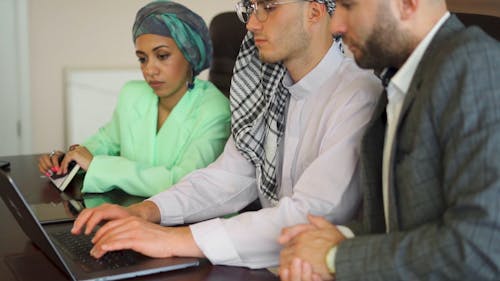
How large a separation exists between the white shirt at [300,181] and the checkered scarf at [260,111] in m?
0.03

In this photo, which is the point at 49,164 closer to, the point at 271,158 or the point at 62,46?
the point at 271,158

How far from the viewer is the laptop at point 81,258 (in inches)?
53.6

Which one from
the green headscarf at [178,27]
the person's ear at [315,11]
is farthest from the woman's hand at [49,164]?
the person's ear at [315,11]

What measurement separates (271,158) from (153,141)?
538 mm

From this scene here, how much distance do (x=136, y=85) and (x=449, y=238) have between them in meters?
1.42

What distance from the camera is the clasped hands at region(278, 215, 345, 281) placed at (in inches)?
50.9

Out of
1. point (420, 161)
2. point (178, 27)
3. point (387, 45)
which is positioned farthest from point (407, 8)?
point (178, 27)

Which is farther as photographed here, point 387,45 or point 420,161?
point 387,45

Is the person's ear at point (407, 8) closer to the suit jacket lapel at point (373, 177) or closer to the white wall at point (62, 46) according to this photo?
the suit jacket lapel at point (373, 177)

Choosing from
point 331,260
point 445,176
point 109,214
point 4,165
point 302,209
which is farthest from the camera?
point 4,165

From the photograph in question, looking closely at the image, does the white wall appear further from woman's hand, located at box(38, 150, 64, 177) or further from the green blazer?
woman's hand, located at box(38, 150, 64, 177)

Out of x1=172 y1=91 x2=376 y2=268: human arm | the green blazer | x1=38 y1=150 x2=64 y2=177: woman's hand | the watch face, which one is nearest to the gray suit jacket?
x1=172 y1=91 x2=376 y2=268: human arm

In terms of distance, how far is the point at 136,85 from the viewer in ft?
7.66

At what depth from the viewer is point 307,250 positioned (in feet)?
4.29
